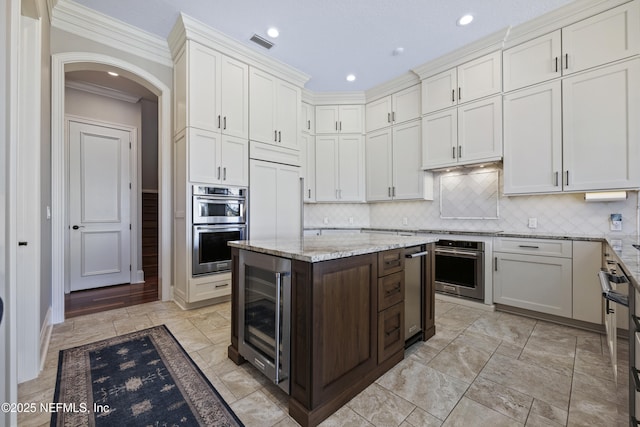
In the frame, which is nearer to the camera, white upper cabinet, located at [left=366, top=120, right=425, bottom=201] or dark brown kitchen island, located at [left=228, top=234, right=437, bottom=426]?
dark brown kitchen island, located at [left=228, top=234, right=437, bottom=426]

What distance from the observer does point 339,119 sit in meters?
4.91

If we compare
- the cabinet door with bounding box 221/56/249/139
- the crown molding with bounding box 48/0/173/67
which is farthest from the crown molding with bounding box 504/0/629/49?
the crown molding with bounding box 48/0/173/67

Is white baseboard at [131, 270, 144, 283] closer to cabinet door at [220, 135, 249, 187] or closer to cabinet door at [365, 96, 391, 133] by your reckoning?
cabinet door at [220, 135, 249, 187]

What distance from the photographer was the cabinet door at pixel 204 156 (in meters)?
3.09

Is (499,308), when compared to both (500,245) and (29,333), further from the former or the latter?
(29,333)

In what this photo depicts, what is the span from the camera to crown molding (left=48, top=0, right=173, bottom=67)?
2795 mm

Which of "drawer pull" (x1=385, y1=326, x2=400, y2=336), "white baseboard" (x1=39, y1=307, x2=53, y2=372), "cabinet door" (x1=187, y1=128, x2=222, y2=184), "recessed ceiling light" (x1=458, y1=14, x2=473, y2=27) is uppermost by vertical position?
"recessed ceiling light" (x1=458, y1=14, x2=473, y2=27)

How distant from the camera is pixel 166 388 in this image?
5.61 ft

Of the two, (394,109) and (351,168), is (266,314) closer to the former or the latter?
(351,168)

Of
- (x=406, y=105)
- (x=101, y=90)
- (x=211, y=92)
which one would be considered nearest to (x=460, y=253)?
(x=406, y=105)

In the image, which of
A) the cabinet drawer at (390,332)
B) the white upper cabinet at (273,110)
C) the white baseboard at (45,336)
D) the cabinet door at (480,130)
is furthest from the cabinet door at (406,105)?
the white baseboard at (45,336)

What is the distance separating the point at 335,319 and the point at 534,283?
2.60 metres

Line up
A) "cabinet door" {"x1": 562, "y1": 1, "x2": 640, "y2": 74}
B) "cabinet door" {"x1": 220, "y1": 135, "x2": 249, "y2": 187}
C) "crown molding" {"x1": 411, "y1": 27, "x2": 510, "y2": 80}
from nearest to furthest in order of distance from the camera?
"cabinet door" {"x1": 562, "y1": 1, "x2": 640, "y2": 74}
"crown molding" {"x1": 411, "y1": 27, "x2": 510, "y2": 80}
"cabinet door" {"x1": 220, "y1": 135, "x2": 249, "y2": 187}

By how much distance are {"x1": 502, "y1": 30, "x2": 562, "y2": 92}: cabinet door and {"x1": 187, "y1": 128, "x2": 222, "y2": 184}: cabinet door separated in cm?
356
